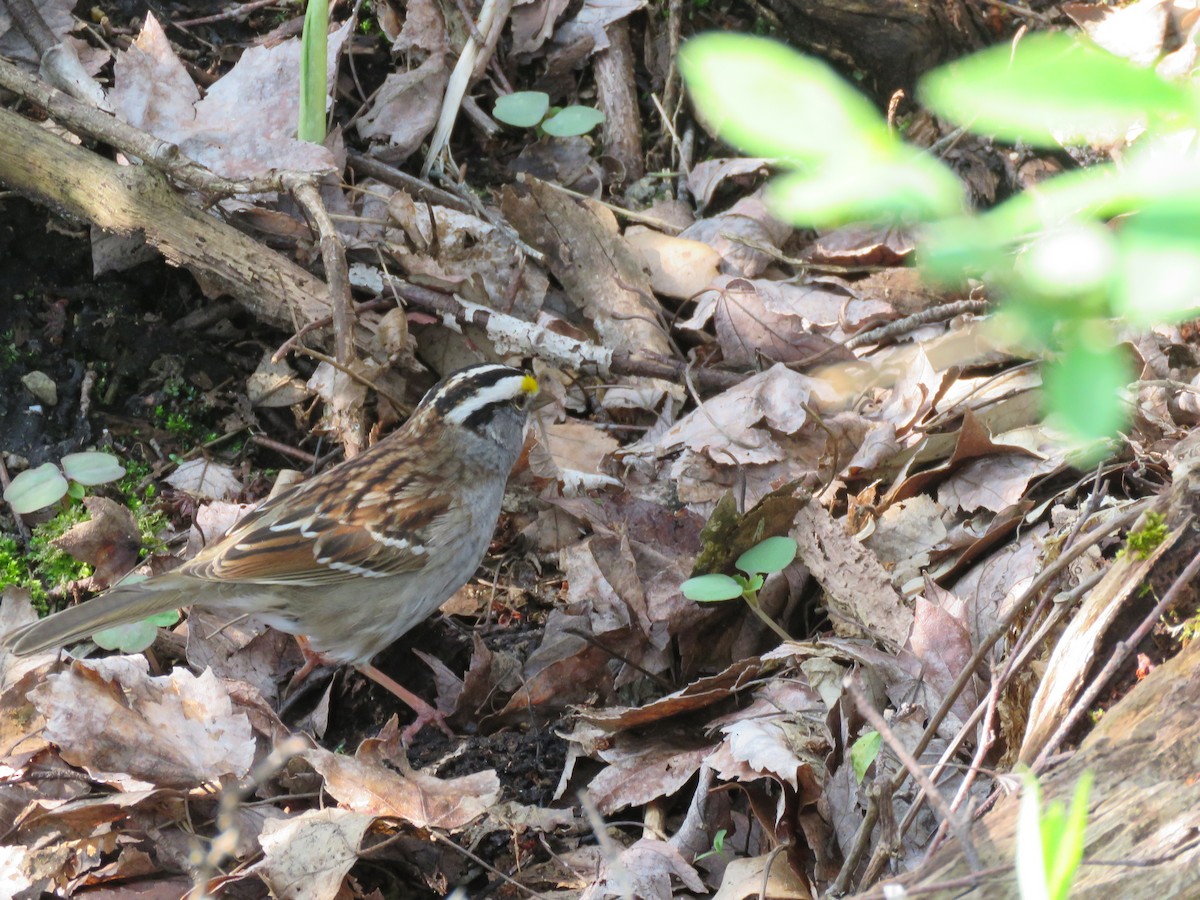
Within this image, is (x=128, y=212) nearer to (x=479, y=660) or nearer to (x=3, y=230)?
(x=3, y=230)

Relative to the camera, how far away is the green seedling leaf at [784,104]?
62 cm

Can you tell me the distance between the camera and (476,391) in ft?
14.1

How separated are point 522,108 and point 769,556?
2.78 meters

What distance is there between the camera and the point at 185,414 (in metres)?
4.77

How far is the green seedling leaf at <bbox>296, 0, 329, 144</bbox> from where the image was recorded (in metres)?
4.40

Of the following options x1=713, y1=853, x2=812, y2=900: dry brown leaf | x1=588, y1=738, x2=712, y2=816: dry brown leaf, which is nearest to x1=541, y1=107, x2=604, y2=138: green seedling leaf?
x1=588, y1=738, x2=712, y2=816: dry brown leaf

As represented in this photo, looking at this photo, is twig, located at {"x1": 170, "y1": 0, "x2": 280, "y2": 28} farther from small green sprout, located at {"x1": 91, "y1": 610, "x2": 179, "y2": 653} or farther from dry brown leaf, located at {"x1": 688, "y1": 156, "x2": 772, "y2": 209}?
small green sprout, located at {"x1": 91, "y1": 610, "x2": 179, "y2": 653}

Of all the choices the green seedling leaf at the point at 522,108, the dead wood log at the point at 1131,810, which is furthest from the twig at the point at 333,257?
the dead wood log at the point at 1131,810

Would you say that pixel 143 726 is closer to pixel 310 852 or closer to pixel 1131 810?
pixel 310 852

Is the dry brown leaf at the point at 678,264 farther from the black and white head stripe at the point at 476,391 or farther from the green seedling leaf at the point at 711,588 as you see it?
the green seedling leaf at the point at 711,588

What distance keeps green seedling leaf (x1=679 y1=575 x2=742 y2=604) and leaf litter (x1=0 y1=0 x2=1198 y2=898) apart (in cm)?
21

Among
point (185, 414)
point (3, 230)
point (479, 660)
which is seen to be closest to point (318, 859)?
point (479, 660)

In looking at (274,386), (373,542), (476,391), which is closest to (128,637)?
(373,542)

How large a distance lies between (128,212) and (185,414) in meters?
0.86
